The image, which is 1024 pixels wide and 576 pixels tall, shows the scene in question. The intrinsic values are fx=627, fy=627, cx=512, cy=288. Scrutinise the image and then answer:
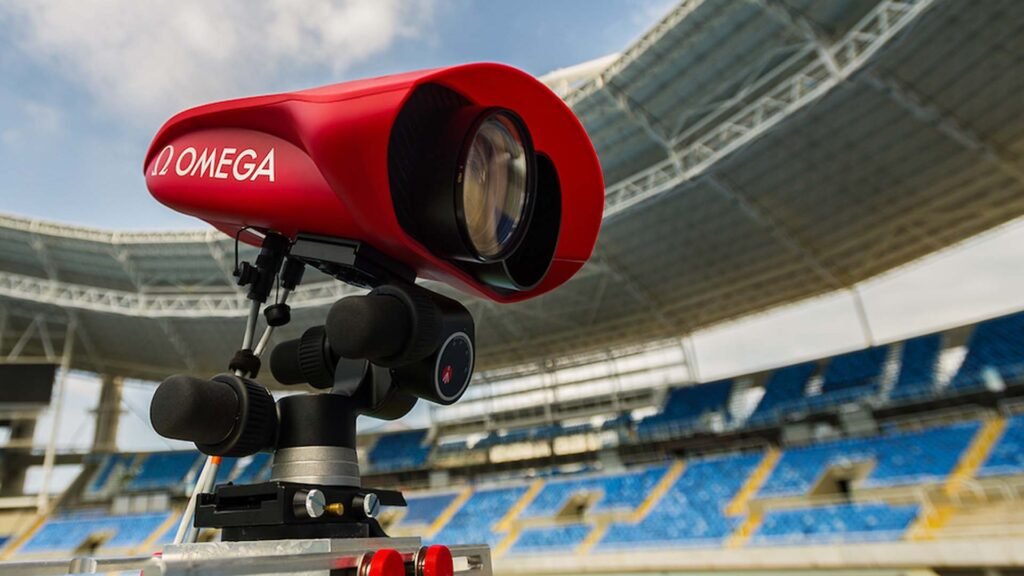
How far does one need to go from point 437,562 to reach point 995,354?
15214 mm

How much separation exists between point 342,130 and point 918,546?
33.7 ft

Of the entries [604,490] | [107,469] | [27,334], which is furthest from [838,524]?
[107,469]

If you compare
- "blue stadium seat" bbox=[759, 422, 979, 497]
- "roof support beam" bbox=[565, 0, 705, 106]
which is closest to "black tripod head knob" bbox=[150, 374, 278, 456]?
"roof support beam" bbox=[565, 0, 705, 106]

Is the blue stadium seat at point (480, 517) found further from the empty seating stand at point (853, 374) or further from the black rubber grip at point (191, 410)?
the black rubber grip at point (191, 410)

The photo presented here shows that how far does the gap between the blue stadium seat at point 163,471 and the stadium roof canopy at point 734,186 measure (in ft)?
16.0

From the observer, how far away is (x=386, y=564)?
0.69 metres

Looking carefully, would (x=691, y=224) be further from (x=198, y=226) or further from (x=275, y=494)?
(x=275, y=494)

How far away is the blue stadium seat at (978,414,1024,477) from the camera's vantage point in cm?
962

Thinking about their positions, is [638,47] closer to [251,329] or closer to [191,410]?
[251,329]

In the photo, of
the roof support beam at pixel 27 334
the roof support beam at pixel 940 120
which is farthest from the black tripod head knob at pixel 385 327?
the roof support beam at pixel 27 334

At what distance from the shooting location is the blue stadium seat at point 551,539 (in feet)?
39.4

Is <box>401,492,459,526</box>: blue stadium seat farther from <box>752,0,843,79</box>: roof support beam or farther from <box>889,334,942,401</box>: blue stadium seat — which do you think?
<box>752,0,843,79</box>: roof support beam

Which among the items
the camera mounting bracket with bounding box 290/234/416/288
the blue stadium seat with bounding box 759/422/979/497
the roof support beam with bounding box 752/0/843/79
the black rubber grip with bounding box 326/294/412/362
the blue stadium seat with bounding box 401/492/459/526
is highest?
the roof support beam with bounding box 752/0/843/79

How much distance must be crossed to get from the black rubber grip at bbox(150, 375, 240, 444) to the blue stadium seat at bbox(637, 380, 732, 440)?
Result: 53.6ft
